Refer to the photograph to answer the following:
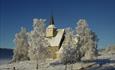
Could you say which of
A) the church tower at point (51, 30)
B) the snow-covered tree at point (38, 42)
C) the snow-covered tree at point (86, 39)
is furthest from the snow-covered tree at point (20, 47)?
the snow-covered tree at point (38, 42)

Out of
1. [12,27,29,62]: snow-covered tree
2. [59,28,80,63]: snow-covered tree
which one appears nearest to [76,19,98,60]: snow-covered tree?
[59,28,80,63]: snow-covered tree

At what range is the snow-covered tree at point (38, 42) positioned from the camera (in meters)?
55.2

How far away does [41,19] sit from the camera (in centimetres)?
5700

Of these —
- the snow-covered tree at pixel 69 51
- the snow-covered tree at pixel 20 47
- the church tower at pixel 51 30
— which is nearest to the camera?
the snow-covered tree at pixel 69 51

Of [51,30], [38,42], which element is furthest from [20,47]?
[51,30]

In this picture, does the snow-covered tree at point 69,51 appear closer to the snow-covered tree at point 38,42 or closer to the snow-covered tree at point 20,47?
the snow-covered tree at point 38,42

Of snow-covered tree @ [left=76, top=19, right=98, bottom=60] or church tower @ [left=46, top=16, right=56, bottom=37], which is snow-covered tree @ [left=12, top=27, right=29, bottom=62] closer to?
snow-covered tree @ [left=76, top=19, right=98, bottom=60]

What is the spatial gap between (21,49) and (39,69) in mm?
24865

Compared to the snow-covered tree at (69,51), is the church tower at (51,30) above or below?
above

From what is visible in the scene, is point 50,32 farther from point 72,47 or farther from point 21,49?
point 72,47

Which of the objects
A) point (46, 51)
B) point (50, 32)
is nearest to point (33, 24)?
point (46, 51)

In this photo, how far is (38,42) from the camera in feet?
182

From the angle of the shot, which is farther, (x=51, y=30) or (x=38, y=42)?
(x=51, y=30)

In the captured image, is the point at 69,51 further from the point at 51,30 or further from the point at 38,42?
the point at 51,30
